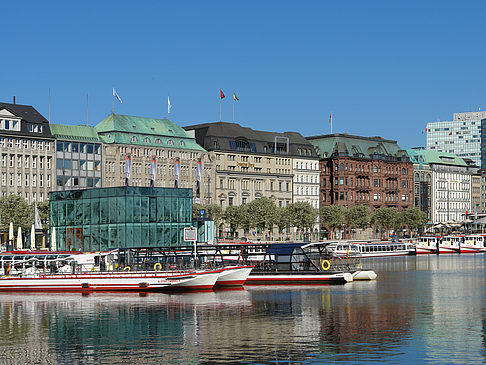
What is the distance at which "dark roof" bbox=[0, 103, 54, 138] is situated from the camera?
600 feet

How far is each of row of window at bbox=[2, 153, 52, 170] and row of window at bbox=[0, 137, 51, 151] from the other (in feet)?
6.02

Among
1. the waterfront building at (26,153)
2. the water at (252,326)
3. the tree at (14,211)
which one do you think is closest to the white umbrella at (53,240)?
the tree at (14,211)

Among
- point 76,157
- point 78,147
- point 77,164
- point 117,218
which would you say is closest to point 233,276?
point 117,218

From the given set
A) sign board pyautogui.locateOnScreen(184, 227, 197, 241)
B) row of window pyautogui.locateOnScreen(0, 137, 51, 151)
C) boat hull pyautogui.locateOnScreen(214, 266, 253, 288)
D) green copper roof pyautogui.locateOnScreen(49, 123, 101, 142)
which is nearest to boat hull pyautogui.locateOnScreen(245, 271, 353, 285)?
boat hull pyautogui.locateOnScreen(214, 266, 253, 288)

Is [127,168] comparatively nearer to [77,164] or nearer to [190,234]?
[77,164]

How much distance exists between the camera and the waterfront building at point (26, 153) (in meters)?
181

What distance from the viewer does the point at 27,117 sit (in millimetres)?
186375

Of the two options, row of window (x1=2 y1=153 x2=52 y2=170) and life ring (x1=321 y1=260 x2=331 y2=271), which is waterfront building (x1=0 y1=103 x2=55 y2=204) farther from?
life ring (x1=321 y1=260 x2=331 y2=271)

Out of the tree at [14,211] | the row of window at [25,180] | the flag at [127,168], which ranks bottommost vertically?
the tree at [14,211]

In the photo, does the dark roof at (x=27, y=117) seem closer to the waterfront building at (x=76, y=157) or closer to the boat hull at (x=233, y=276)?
the waterfront building at (x=76, y=157)

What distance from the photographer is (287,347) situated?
5369cm

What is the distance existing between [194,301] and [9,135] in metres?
109

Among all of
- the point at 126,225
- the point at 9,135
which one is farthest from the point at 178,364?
the point at 9,135

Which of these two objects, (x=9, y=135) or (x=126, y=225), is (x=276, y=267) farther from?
(x=9, y=135)
